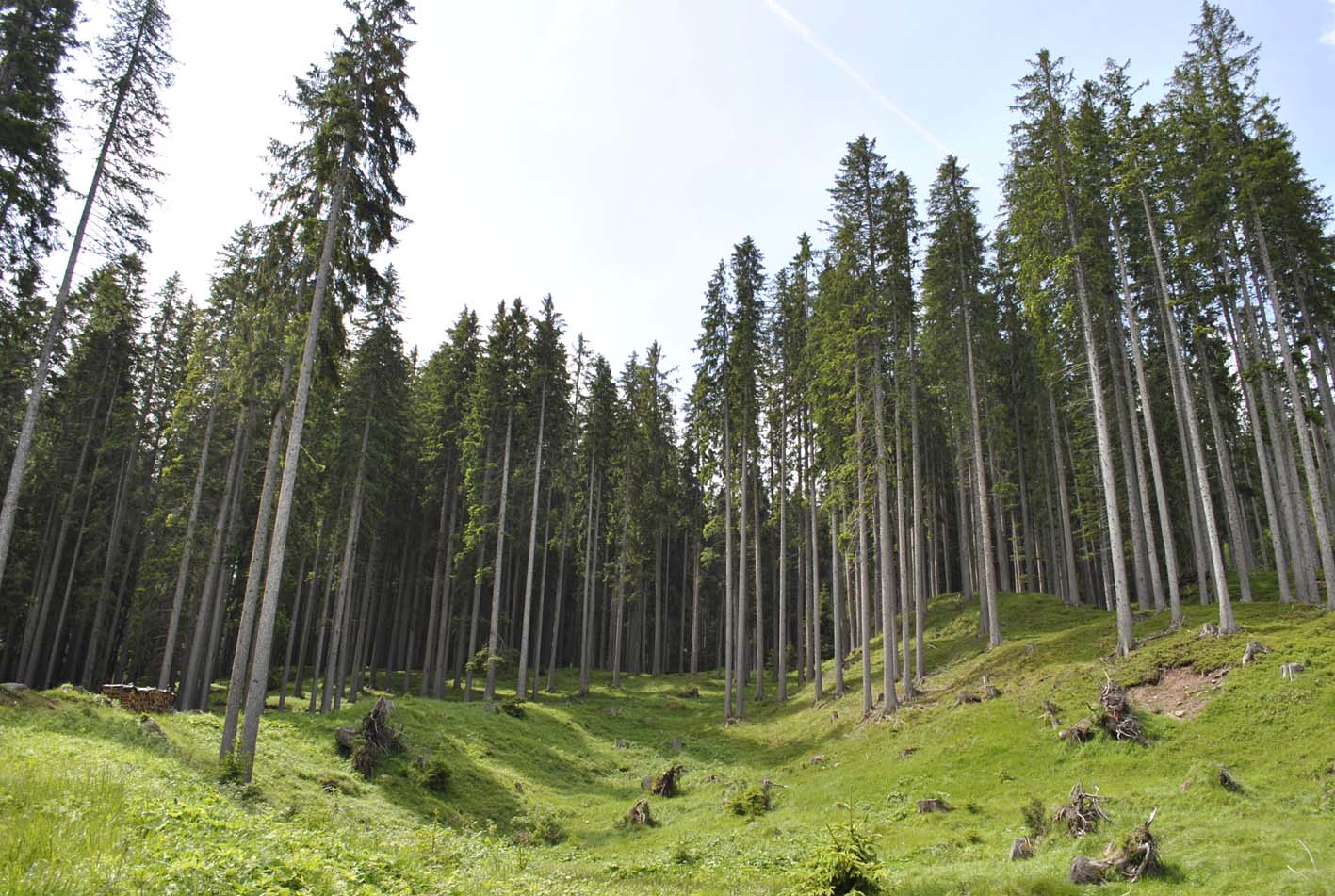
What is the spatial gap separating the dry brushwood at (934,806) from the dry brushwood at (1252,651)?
28.0ft

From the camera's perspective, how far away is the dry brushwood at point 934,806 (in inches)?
597

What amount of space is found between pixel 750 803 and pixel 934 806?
16.8ft

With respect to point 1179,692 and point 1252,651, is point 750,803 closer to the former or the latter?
point 1179,692

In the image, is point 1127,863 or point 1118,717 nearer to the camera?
point 1127,863

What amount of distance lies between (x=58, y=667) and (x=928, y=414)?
54160 mm

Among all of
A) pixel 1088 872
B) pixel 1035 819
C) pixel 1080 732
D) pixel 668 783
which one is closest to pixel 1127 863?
pixel 1088 872

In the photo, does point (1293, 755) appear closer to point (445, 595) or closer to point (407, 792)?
point (407, 792)

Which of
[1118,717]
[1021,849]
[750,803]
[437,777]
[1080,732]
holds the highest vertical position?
[1118,717]

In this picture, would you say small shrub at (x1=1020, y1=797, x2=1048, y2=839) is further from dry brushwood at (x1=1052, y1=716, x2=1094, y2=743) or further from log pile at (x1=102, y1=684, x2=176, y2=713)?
log pile at (x1=102, y1=684, x2=176, y2=713)

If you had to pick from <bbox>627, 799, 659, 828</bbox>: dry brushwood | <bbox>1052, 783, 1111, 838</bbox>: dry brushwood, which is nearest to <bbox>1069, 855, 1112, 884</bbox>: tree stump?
<bbox>1052, 783, 1111, 838</bbox>: dry brushwood

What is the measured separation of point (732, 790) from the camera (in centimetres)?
2086

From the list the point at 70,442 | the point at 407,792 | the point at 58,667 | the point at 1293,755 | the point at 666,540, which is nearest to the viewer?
the point at 1293,755

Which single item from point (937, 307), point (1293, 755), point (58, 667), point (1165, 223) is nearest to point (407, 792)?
point (1293, 755)

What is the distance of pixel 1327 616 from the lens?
60.4 ft
